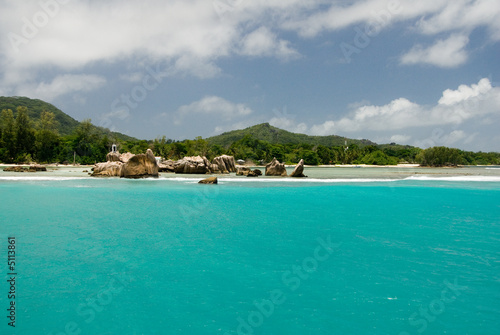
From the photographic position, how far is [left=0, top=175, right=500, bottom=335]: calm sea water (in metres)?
5.48

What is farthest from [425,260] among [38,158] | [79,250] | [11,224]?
[38,158]

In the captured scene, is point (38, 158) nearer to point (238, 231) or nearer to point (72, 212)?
point (72, 212)

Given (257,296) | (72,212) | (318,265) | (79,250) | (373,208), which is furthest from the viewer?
(373,208)

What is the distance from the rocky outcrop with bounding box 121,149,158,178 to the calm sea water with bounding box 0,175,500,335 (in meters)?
25.7

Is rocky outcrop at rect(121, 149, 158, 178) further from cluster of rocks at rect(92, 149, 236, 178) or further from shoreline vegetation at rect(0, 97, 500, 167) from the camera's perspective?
shoreline vegetation at rect(0, 97, 500, 167)

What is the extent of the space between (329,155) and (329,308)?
126 meters

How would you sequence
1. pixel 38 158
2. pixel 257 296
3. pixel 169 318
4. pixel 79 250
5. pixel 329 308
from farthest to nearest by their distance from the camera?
pixel 38 158, pixel 79 250, pixel 257 296, pixel 329 308, pixel 169 318

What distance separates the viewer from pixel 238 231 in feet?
40.0

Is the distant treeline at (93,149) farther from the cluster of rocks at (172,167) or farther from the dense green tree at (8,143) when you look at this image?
the cluster of rocks at (172,167)

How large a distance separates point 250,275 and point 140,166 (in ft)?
117

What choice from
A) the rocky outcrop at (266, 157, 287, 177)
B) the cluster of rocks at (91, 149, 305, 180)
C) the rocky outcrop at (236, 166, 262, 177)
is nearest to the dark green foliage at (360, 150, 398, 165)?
the cluster of rocks at (91, 149, 305, 180)

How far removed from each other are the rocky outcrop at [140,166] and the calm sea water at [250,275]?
1011 inches

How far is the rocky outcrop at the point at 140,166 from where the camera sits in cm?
4019

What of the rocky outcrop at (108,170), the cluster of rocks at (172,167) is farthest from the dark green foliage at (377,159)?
the rocky outcrop at (108,170)
